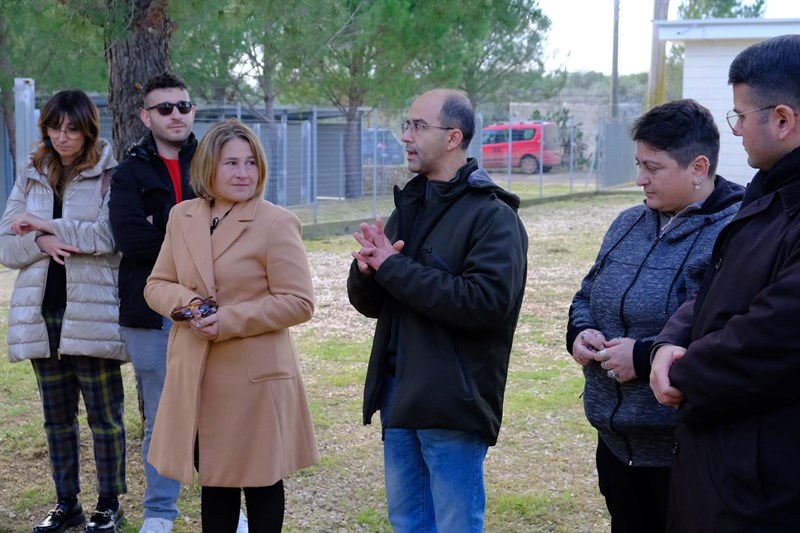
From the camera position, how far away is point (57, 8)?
5.43 metres

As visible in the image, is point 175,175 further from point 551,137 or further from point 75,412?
point 551,137

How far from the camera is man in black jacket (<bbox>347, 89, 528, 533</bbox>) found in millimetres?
3115

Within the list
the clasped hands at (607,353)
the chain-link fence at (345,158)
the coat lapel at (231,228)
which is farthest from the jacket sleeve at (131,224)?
the chain-link fence at (345,158)

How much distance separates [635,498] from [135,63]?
11.9 ft

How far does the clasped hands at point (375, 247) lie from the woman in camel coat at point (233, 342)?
1.57 ft

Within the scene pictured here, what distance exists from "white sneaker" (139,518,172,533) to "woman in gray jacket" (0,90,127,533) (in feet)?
0.67

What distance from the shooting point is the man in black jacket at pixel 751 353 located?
2.14 m

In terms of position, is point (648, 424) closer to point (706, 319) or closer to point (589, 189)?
point (706, 319)

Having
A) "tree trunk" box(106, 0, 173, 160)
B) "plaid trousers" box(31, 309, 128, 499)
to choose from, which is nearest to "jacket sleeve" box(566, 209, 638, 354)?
"plaid trousers" box(31, 309, 128, 499)

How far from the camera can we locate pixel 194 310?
345cm

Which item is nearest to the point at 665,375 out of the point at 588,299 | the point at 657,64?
the point at 588,299

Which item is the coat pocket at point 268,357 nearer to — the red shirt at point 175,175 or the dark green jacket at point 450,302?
the dark green jacket at point 450,302

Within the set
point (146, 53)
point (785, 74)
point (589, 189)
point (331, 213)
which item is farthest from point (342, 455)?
point (589, 189)

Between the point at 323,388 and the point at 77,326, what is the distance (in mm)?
2837
